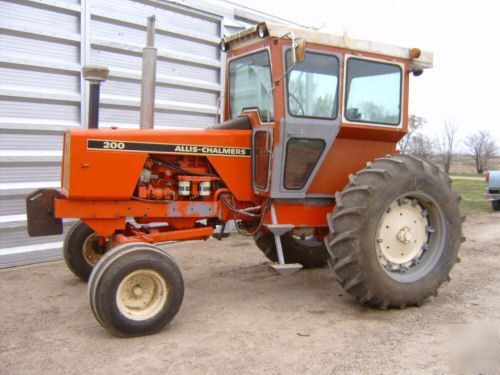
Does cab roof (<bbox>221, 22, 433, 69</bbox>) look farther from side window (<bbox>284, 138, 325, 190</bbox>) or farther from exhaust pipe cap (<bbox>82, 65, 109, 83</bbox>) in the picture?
exhaust pipe cap (<bbox>82, 65, 109, 83</bbox>)

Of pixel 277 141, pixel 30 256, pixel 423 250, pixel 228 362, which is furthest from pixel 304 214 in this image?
pixel 30 256

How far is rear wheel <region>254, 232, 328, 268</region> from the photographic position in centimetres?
602

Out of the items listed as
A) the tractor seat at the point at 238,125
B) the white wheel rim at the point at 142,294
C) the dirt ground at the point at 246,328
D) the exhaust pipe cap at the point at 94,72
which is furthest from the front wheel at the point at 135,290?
the exhaust pipe cap at the point at 94,72

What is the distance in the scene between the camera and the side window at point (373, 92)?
4984mm

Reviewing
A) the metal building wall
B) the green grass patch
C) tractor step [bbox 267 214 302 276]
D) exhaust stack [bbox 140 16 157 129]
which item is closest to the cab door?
tractor step [bbox 267 214 302 276]

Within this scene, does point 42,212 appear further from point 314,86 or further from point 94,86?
point 314,86

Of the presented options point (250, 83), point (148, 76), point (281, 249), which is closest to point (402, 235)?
point (281, 249)

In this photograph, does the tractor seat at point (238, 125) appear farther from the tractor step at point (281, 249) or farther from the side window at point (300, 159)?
the tractor step at point (281, 249)

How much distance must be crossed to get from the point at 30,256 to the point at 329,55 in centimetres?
421

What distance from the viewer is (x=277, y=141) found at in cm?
472

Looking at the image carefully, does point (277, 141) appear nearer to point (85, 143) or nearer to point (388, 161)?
point (388, 161)

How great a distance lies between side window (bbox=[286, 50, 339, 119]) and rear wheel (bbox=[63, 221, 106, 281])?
2.46 m

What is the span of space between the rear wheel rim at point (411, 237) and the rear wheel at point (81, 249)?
9.25 feet

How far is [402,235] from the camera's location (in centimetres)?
488
